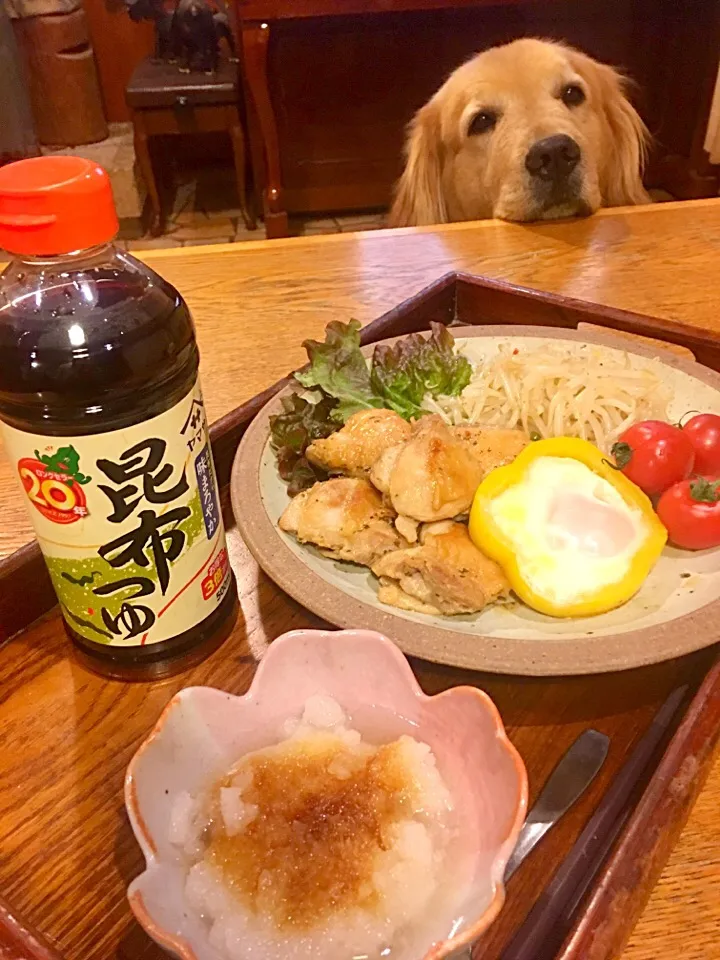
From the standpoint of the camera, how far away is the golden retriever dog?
2236 millimetres

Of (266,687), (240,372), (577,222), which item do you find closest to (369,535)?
(266,687)

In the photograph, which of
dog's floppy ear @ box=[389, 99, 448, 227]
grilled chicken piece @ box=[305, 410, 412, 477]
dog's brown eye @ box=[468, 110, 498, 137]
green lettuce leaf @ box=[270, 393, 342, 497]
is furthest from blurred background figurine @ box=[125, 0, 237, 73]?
grilled chicken piece @ box=[305, 410, 412, 477]

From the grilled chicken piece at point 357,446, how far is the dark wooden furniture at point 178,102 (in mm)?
3996

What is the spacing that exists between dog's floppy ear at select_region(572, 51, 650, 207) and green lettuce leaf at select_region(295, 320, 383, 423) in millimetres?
1746

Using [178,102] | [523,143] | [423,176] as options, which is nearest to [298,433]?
[523,143]

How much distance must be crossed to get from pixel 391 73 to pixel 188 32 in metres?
1.18

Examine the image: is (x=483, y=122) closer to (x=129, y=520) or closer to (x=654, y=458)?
(x=654, y=458)

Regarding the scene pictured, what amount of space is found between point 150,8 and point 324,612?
5.17 m

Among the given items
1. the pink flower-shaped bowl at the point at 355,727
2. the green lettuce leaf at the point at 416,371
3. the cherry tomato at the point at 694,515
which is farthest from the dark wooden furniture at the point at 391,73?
the pink flower-shaped bowl at the point at 355,727

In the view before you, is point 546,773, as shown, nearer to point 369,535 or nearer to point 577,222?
point 369,535

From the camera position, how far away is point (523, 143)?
238 centimetres

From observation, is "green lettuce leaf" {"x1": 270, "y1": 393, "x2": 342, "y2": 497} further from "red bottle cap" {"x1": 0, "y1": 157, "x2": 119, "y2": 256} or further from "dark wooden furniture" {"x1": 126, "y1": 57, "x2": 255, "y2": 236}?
"dark wooden furniture" {"x1": 126, "y1": 57, "x2": 255, "y2": 236}

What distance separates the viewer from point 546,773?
785 millimetres

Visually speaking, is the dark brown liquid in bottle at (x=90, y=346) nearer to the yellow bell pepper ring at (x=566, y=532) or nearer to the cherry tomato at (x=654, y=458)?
the yellow bell pepper ring at (x=566, y=532)
